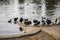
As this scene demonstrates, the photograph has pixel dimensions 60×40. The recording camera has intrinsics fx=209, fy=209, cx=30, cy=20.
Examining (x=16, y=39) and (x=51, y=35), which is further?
(x=51, y=35)

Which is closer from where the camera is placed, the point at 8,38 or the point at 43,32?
the point at 8,38

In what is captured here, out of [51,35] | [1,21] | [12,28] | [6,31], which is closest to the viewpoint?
[51,35]

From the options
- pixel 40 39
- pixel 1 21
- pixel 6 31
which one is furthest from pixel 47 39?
pixel 1 21

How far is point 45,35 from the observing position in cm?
1002

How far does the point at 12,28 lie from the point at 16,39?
5.09 metres

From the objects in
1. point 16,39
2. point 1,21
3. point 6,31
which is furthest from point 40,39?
point 1,21

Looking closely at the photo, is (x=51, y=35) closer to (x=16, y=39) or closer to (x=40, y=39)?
(x=40, y=39)

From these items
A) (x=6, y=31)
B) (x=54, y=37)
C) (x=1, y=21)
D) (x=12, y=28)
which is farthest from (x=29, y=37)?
(x=1, y=21)

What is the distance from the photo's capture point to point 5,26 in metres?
15.2

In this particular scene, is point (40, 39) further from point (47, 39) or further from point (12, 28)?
point (12, 28)

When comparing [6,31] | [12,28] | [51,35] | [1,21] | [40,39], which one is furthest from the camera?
[1,21]

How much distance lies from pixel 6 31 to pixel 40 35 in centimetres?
398

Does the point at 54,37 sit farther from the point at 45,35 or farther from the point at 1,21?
the point at 1,21

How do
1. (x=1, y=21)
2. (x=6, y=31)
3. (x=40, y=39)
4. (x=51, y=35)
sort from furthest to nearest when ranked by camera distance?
(x=1, y=21) → (x=6, y=31) → (x=51, y=35) → (x=40, y=39)
